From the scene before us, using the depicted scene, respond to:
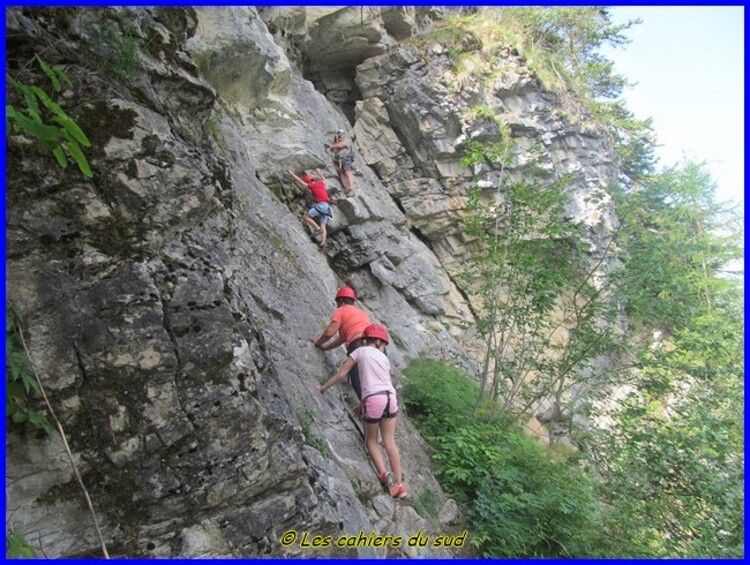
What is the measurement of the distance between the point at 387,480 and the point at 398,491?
0.17m

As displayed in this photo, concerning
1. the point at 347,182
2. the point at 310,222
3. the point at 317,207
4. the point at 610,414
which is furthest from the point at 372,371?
the point at 347,182

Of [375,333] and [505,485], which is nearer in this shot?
[375,333]

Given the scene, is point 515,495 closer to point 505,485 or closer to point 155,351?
point 505,485

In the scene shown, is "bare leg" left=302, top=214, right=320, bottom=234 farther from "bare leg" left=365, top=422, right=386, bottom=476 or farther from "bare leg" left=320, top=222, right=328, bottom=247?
"bare leg" left=365, top=422, right=386, bottom=476

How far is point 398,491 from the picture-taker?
17.1ft

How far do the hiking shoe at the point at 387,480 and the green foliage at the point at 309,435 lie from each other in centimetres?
97

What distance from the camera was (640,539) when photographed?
18.7 feet

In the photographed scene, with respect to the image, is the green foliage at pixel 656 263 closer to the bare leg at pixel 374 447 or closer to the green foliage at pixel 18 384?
the bare leg at pixel 374 447

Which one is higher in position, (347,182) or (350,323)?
(347,182)

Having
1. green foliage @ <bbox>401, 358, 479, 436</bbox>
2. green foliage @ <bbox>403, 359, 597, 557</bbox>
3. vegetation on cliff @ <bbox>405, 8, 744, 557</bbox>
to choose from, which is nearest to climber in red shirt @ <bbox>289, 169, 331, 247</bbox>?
vegetation on cliff @ <bbox>405, 8, 744, 557</bbox>

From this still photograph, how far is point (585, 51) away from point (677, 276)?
20.1 meters

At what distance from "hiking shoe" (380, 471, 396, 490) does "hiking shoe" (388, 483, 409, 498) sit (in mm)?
66

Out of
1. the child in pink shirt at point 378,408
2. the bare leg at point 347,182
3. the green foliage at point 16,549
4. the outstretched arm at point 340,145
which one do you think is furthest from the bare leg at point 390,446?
the outstretched arm at point 340,145

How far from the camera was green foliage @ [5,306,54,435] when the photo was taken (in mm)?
2863
